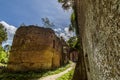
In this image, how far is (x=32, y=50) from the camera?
2352cm

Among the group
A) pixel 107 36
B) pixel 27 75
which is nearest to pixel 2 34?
pixel 27 75

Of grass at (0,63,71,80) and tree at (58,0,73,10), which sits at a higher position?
tree at (58,0,73,10)

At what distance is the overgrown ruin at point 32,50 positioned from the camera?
23.1 meters

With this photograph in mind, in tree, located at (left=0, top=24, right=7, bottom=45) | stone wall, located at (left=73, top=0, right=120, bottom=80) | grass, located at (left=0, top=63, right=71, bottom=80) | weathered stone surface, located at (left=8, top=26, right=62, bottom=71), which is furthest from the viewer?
tree, located at (left=0, top=24, right=7, bottom=45)

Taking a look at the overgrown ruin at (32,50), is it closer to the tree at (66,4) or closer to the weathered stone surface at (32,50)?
the weathered stone surface at (32,50)

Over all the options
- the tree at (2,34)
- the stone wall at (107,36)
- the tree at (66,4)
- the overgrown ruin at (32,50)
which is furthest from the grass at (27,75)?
the tree at (2,34)

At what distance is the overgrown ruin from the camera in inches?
910

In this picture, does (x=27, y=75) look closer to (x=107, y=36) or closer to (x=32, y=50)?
(x=32, y=50)

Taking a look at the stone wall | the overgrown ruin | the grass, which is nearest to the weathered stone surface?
the overgrown ruin

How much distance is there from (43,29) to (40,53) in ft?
10.5

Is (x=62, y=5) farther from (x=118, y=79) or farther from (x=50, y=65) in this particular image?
(x=118, y=79)

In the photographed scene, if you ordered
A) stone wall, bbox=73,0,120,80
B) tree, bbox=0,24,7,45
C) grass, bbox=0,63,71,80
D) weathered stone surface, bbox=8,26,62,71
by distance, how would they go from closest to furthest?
stone wall, bbox=73,0,120,80 < grass, bbox=0,63,71,80 < weathered stone surface, bbox=8,26,62,71 < tree, bbox=0,24,7,45

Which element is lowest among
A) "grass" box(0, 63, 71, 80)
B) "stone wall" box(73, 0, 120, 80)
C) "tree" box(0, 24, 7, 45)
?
"grass" box(0, 63, 71, 80)

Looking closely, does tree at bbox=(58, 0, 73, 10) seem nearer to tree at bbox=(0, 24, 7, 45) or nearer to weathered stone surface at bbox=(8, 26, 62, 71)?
weathered stone surface at bbox=(8, 26, 62, 71)
